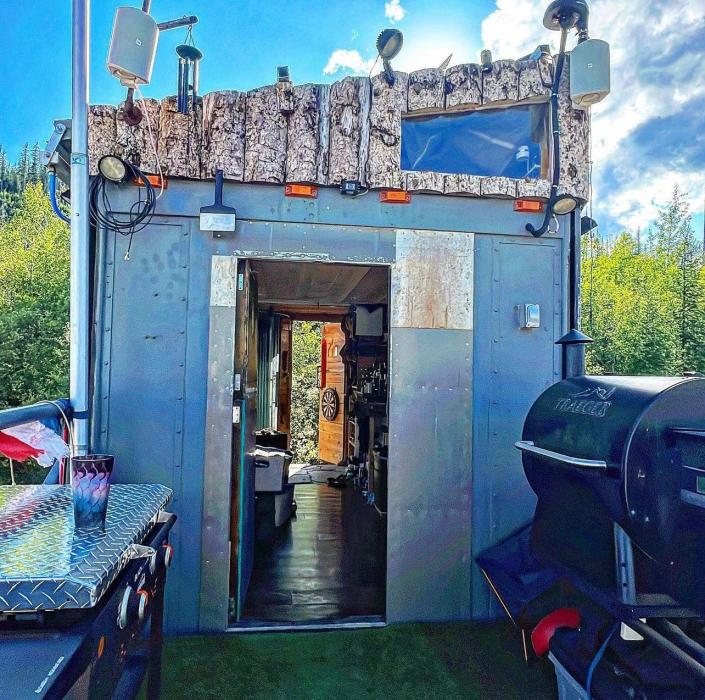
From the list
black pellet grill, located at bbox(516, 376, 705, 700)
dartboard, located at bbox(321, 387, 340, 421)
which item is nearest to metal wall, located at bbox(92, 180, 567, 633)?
black pellet grill, located at bbox(516, 376, 705, 700)

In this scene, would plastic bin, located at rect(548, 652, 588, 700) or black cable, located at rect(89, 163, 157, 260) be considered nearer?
plastic bin, located at rect(548, 652, 588, 700)

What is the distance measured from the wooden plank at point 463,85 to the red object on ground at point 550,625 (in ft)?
9.55

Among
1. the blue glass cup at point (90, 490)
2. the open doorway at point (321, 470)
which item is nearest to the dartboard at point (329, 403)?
the open doorway at point (321, 470)

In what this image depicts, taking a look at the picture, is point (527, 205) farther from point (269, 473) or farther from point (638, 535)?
point (269, 473)

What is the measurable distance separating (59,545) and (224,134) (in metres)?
2.37

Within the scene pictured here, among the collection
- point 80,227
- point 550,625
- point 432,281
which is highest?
point 80,227

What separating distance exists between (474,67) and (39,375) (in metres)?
12.7

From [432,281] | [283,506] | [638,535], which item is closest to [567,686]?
[638,535]

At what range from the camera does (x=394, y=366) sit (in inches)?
118

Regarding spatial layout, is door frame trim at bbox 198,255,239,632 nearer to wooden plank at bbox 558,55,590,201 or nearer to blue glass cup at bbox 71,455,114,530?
blue glass cup at bbox 71,455,114,530

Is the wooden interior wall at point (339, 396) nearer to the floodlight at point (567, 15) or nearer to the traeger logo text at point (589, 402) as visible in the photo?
the floodlight at point (567, 15)

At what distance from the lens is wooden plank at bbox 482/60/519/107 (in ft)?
9.99

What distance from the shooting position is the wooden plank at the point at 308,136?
288 cm

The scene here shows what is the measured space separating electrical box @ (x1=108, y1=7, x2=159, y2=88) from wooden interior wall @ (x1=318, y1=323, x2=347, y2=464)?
616cm
